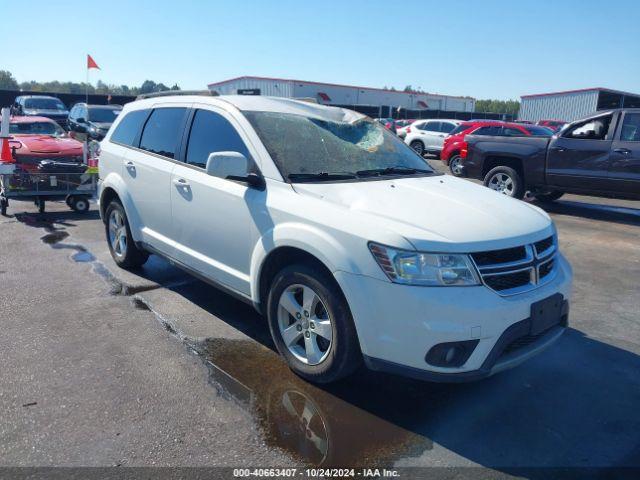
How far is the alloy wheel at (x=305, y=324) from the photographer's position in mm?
3461

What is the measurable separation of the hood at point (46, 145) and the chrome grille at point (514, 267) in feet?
27.7

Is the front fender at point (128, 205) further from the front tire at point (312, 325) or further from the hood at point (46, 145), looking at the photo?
the hood at point (46, 145)

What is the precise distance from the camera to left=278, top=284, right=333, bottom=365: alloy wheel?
346 cm

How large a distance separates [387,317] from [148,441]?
4.87ft

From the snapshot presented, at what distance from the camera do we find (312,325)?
139 inches

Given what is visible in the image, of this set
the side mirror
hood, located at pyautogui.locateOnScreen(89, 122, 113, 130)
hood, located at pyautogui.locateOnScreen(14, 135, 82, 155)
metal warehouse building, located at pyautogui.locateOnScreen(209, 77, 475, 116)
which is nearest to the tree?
metal warehouse building, located at pyautogui.locateOnScreen(209, 77, 475, 116)

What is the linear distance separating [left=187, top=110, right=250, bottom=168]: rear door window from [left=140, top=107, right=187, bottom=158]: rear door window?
0.83ft

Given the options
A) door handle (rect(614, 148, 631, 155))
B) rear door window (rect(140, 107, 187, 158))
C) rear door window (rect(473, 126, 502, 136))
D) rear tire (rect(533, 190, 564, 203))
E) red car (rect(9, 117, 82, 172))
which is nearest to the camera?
rear door window (rect(140, 107, 187, 158))

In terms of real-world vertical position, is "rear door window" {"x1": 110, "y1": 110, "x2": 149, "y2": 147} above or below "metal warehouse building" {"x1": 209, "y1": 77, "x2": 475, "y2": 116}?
below

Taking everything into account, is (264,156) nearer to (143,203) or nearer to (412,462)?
(143,203)

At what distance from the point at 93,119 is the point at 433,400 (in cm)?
1671

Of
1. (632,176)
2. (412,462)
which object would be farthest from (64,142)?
(632,176)

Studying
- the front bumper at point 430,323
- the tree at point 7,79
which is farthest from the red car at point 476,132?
the tree at point 7,79

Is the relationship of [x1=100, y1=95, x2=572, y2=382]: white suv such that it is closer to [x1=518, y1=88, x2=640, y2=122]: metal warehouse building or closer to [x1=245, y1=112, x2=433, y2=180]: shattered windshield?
[x1=245, y1=112, x2=433, y2=180]: shattered windshield
